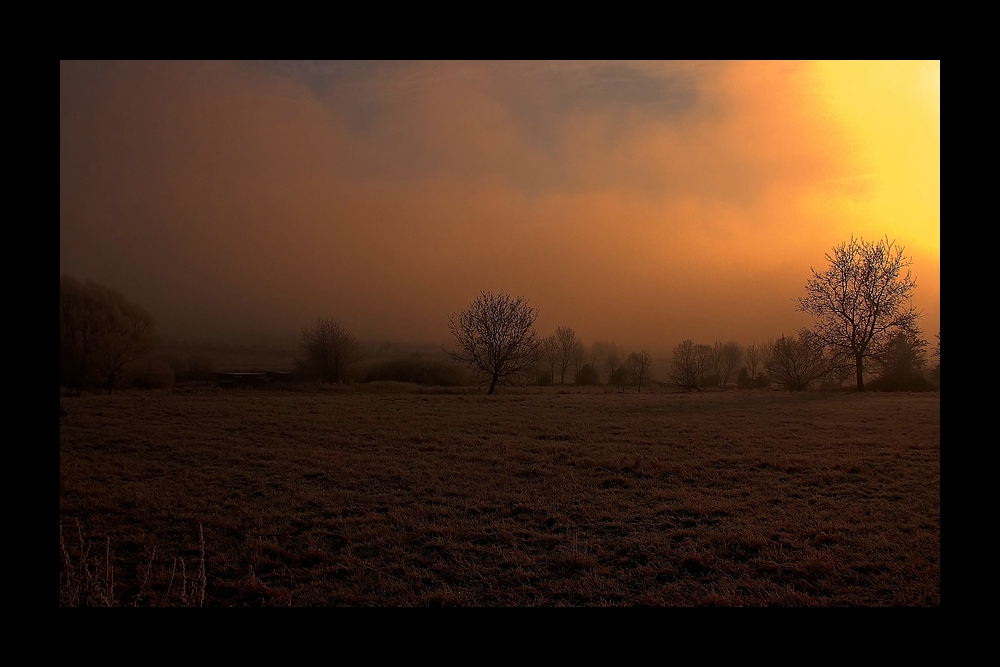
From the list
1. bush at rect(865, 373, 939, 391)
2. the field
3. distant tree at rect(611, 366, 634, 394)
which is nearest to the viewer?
the field

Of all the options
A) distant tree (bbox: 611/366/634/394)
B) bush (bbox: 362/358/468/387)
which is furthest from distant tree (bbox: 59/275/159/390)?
distant tree (bbox: 611/366/634/394)

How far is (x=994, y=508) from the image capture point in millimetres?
3205

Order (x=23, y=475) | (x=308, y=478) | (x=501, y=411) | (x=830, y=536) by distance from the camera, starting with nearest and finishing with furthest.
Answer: (x=23, y=475)
(x=830, y=536)
(x=308, y=478)
(x=501, y=411)

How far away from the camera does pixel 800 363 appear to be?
A: 34.9 meters

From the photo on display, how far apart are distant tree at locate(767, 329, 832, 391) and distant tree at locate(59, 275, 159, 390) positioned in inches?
1616

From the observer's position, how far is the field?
504 cm

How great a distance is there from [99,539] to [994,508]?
29.0 feet

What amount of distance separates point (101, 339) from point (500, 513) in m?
32.9

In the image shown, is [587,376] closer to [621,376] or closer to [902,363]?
[621,376]

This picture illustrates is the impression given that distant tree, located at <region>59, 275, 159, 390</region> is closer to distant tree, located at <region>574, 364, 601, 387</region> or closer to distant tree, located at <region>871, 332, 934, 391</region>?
distant tree, located at <region>574, 364, 601, 387</region>

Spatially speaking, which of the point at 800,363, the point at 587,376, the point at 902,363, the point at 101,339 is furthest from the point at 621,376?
the point at 101,339

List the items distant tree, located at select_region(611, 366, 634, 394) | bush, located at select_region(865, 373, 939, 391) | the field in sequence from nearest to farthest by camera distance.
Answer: the field → bush, located at select_region(865, 373, 939, 391) → distant tree, located at select_region(611, 366, 634, 394)
